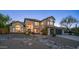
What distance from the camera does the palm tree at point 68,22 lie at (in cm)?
435

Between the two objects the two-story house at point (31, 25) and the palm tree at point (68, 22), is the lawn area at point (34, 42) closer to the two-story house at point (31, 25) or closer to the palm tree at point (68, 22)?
the two-story house at point (31, 25)

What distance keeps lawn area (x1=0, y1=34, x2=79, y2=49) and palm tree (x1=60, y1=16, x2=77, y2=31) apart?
0.30 m

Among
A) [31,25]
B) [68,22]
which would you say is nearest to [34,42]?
[31,25]

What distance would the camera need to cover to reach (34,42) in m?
4.41

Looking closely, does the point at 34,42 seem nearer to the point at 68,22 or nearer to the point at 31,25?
the point at 31,25

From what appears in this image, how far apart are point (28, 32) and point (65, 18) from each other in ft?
2.78

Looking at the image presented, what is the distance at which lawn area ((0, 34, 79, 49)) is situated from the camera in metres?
4.36

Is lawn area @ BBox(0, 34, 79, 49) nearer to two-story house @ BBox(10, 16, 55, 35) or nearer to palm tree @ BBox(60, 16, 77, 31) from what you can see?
two-story house @ BBox(10, 16, 55, 35)

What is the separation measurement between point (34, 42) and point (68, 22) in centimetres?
85

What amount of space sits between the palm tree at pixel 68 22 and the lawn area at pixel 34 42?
30 centimetres

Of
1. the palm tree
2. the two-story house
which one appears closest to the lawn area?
the two-story house
